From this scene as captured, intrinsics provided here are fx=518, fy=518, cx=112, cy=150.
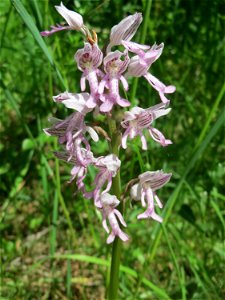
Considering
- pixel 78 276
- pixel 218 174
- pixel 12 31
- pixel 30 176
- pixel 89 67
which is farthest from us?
pixel 12 31

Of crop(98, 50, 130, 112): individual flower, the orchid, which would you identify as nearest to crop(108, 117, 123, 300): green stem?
the orchid

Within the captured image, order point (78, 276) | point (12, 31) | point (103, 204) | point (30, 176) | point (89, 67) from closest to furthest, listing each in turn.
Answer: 1. point (89, 67)
2. point (103, 204)
3. point (78, 276)
4. point (30, 176)
5. point (12, 31)

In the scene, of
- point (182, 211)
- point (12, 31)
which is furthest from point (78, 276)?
point (12, 31)

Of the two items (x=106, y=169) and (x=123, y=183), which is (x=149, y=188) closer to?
(x=106, y=169)

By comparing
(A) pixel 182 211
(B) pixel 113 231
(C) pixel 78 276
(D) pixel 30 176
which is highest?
(B) pixel 113 231

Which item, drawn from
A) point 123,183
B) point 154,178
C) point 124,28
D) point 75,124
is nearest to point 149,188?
point 154,178

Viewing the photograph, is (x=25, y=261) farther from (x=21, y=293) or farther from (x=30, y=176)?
(x=30, y=176)

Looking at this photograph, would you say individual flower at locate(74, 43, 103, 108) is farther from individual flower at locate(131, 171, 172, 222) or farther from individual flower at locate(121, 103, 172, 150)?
individual flower at locate(131, 171, 172, 222)
